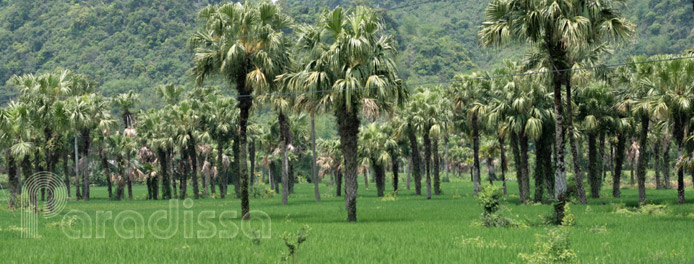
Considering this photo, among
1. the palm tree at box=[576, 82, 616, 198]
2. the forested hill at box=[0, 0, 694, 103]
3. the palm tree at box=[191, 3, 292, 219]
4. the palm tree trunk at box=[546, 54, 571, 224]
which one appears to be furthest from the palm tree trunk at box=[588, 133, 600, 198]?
the forested hill at box=[0, 0, 694, 103]

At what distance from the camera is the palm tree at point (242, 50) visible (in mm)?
30641

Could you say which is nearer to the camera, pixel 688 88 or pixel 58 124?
pixel 688 88

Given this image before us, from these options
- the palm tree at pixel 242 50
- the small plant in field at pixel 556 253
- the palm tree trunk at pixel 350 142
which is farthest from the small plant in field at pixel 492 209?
the small plant in field at pixel 556 253

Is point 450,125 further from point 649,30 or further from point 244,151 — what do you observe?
point 649,30

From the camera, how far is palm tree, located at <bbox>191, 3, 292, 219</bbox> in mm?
30641

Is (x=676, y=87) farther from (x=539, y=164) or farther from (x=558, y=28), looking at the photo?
(x=558, y=28)

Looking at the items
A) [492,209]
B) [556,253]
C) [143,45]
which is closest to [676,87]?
[492,209]

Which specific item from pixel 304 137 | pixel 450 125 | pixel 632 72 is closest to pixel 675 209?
pixel 632 72

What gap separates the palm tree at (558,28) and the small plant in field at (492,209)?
221cm

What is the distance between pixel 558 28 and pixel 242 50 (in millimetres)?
14074

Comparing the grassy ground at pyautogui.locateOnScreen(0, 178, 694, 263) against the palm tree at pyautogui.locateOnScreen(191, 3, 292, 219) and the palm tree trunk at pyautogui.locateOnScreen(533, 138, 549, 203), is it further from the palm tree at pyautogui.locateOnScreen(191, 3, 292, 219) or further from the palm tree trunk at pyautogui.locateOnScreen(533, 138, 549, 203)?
the palm tree trunk at pyautogui.locateOnScreen(533, 138, 549, 203)

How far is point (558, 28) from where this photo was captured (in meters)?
24.8

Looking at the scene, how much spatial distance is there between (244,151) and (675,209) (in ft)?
72.9

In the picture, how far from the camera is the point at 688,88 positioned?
35.2 m
